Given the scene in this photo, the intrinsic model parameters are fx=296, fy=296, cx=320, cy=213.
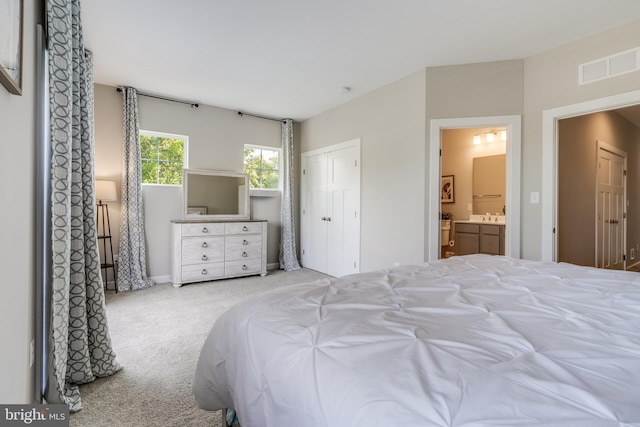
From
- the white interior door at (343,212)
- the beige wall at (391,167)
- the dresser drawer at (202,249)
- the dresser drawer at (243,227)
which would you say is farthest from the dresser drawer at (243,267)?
the beige wall at (391,167)

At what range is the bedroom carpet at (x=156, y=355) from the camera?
1593 millimetres

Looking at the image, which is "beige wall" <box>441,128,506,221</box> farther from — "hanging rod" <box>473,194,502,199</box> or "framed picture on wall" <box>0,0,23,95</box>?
"framed picture on wall" <box>0,0,23,95</box>

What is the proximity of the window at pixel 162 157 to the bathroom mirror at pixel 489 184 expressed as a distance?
494 cm

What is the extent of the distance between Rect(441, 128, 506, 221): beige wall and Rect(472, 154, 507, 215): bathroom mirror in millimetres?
96

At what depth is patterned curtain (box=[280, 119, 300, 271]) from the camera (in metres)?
5.24

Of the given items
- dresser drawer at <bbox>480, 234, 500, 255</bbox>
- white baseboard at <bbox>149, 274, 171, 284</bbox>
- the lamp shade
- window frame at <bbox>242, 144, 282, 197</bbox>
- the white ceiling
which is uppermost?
the white ceiling

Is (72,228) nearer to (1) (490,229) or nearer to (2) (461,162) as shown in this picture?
(1) (490,229)

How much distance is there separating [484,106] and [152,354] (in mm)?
3918

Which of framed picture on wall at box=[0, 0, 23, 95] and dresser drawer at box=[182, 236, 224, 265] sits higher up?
framed picture on wall at box=[0, 0, 23, 95]

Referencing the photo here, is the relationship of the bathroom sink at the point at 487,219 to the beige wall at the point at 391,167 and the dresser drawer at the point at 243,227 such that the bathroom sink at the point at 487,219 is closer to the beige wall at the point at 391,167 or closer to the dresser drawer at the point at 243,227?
the beige wall at the point at 391,167

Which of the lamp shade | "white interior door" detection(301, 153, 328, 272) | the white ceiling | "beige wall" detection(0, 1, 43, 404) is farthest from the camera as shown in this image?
"white interior door" detection(301, 153, 328, 272)

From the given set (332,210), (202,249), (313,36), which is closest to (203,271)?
(202,249)

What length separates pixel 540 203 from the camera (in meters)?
3.04

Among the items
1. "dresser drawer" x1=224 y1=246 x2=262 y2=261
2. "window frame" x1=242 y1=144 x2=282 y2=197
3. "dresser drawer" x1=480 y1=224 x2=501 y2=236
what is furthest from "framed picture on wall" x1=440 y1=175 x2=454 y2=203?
"dresser drawer" x1=224 y1=246 x2=262 y2=261
